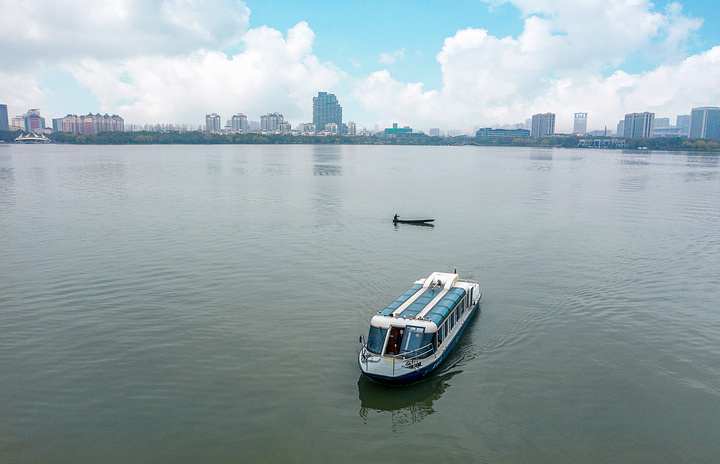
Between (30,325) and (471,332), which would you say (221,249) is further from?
(471,332)

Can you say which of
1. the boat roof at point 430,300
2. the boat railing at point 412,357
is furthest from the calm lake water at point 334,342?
the boat roof at point 430,300

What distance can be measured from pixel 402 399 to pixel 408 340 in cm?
249

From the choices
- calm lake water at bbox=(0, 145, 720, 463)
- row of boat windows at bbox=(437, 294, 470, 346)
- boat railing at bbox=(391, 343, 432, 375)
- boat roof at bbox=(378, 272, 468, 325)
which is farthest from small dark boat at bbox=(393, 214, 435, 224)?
boat railing at bbox=(391, 343, 432, 375)

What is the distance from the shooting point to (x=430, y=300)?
26250 millimetres

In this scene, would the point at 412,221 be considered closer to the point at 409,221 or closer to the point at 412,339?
the point at 409,221

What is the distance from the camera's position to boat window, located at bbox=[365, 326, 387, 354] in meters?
22.2

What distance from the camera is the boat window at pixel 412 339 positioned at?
22.0m

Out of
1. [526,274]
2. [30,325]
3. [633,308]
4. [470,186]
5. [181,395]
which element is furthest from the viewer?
[470,186]

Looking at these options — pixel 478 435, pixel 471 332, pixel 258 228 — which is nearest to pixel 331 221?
pixel 258 228

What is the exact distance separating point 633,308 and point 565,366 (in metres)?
10.2

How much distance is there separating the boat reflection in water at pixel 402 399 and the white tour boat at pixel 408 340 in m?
0.49

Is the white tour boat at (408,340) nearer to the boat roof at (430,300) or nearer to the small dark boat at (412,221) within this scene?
the boat roof at (430,300)

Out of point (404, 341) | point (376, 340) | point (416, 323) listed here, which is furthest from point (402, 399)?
point (416, 323)

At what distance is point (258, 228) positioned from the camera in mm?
52594
